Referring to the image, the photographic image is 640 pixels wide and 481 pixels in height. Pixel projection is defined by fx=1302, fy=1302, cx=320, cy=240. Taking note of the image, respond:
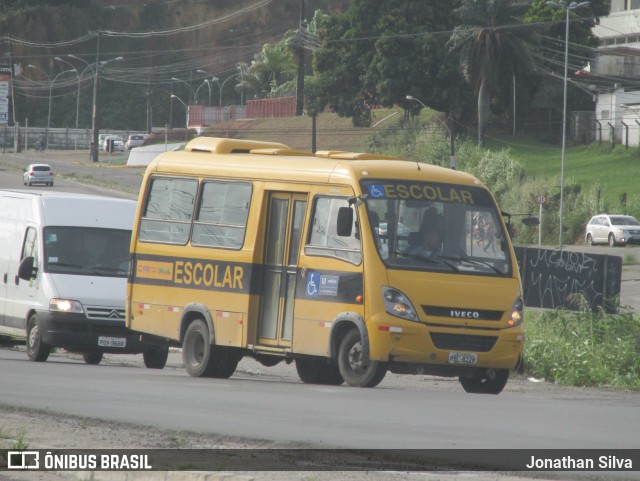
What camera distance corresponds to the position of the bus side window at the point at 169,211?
1817 cm

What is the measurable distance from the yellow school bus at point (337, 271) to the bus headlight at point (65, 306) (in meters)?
1.78

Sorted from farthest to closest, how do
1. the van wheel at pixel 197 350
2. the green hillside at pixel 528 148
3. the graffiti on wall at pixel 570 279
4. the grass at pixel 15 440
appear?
the green hillside at pixel 528 148 < the graffiti on wall at pixel 570 279 < the van wheel at pixel 197 350 < the grass at pixel 15 440

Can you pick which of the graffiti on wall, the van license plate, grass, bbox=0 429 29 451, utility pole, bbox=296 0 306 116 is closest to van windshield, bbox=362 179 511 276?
the van license plate

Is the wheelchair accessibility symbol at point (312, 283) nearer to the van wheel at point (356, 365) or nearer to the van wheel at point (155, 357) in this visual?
the van wheel at point (356, 365)

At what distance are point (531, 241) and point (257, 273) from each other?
2017 inches

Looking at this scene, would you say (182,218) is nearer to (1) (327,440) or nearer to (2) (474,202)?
(2) (474,202)

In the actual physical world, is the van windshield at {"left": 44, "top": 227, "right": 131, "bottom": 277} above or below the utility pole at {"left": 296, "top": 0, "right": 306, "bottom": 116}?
below

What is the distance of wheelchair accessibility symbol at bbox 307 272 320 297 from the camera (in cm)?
1612

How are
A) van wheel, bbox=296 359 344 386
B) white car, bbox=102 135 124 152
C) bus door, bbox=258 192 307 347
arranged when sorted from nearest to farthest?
bus door, bbox=258 192 307 347 < van wheel, bbox=296 359 344 386 < white car, bbox=102 135 124 152

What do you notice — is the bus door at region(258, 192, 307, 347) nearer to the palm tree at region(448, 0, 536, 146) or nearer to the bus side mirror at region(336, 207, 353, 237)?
the bus side mirror at region(336, 207, 353, 237)

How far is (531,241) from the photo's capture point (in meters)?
66.8

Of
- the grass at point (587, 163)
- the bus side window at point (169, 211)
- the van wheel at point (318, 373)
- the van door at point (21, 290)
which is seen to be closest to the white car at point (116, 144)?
the grass at point (587, 163)

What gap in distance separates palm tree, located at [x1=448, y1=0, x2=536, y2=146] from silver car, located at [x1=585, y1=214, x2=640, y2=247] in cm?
2088

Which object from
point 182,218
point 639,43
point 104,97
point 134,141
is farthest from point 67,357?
point 104,97
